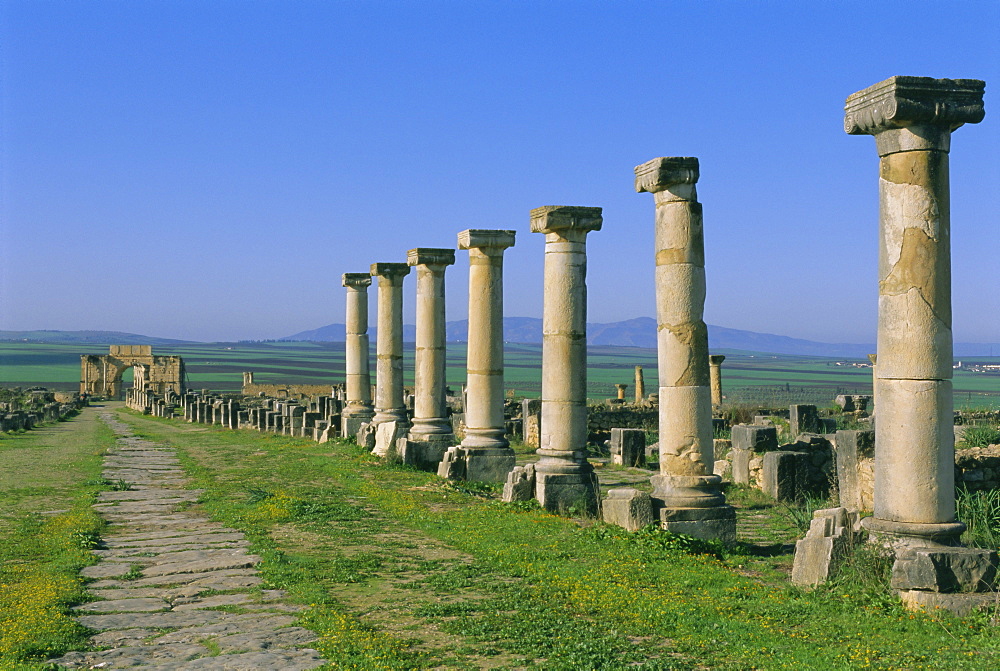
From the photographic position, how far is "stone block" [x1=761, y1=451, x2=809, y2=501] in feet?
52.7

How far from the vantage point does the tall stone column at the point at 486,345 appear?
18109 mm

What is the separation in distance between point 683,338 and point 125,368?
77736 mm

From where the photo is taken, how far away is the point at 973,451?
14711 mm

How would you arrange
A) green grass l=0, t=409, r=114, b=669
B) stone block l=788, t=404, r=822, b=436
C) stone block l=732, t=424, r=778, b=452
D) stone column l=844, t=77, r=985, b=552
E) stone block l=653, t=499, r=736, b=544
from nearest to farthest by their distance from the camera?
green grass l=0, t=409, r=114, b=669
stone column l=844, t=77, r=985, b=552
stone block l=653, t=499, r=736, b=544
stone block l=732, t=424, r=778, b=452
stone block l=788, t=404, r=822, b=436

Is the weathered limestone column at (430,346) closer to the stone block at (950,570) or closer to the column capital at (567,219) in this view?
the column capital at (567,219)

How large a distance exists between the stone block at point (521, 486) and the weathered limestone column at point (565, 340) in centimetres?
14

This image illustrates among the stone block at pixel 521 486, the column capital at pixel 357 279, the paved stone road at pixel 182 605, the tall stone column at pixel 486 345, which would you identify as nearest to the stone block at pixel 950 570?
the paved stone road at pixel 182 605

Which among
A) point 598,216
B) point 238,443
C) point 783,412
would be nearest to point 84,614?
point 598,216

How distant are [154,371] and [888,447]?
7519 cm

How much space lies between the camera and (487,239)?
18141 mm

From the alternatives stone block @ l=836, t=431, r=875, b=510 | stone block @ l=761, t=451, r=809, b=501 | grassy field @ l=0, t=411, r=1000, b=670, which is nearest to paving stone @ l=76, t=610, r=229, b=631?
grassy field @ l=0, t=411, r=1000, b=670

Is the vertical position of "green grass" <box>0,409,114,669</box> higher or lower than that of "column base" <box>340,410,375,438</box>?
lower

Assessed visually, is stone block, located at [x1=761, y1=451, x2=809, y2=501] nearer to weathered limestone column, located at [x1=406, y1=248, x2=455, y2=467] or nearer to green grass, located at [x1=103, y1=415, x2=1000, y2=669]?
green grass, located at [x1=103, y1=415, x2=1000, y2=669]

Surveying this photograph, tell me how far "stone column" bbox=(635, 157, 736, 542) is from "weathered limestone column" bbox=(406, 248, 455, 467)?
916 centimetres
